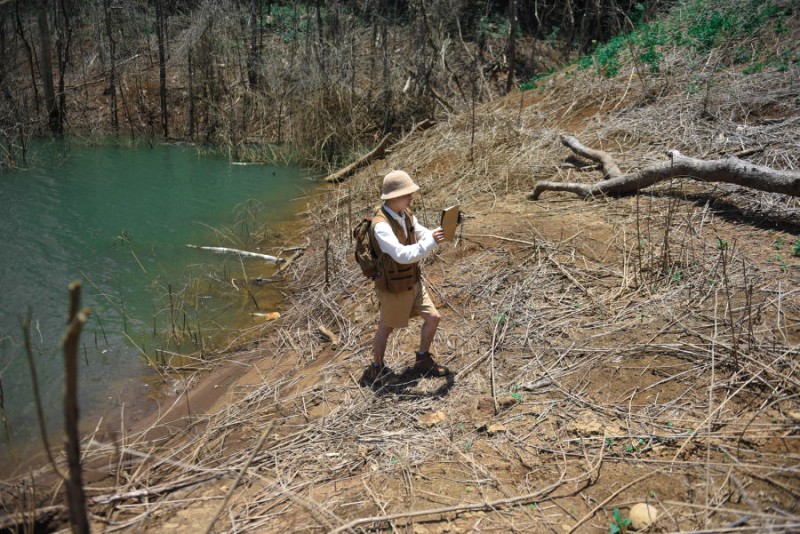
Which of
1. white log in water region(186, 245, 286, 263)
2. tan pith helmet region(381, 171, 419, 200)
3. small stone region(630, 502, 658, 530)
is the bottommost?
white log in water region(186, 245, 286, 263)

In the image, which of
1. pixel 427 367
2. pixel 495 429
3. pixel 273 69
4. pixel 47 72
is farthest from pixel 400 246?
pixel 47 72

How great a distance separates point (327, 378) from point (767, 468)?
2.92 m

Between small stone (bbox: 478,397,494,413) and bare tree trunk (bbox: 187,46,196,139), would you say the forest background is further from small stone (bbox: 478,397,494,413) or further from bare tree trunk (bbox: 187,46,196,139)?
small stone (bbox: 478,397,494,413)

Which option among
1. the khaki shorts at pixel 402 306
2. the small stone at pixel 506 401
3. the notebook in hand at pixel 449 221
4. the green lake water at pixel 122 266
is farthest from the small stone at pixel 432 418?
the green lake water at pixel 122 266

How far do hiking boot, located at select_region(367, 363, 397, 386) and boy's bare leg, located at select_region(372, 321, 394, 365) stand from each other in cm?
5

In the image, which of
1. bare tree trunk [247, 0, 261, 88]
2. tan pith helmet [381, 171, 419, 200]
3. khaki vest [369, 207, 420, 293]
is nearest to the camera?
tan pith helmet [381, 171, 419, 200]

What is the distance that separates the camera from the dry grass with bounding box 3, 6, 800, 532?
2.92m

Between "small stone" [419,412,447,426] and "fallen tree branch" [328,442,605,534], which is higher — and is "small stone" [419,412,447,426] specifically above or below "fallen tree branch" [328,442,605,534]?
below

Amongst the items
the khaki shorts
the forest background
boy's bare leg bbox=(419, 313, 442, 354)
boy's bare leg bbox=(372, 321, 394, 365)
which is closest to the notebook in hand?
the khaki shorts

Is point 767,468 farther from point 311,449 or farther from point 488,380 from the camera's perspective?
point 311,449

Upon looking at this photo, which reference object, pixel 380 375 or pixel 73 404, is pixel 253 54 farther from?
pixel 73 404

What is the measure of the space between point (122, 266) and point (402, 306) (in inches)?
195

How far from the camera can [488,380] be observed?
4109 millimetres

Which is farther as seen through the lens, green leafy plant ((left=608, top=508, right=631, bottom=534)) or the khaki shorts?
the khaki shorts
